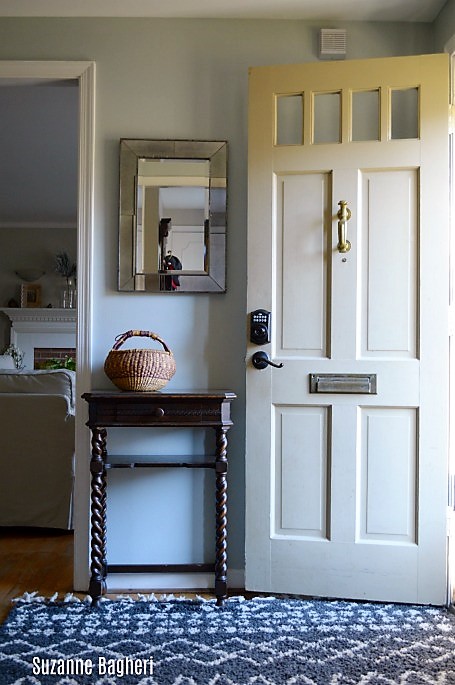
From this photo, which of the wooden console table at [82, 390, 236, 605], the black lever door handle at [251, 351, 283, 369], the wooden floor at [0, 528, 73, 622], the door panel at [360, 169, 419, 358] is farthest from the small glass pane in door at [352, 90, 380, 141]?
the wooden floor at [0, 528, 73, 622]

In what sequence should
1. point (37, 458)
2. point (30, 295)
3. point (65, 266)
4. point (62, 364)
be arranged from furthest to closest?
point (30, 295) < point (65, 266) < point (62, 364) < point (37, 458)

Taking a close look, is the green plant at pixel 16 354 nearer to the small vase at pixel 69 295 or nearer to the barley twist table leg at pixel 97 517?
the small vase at pixel 69 295

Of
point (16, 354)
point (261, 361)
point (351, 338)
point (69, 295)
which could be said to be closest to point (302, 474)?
point (261, 361)

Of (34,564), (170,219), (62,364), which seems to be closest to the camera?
(170,219)

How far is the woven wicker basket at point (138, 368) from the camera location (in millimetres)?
2887

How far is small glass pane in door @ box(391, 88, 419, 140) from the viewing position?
9.98 ft

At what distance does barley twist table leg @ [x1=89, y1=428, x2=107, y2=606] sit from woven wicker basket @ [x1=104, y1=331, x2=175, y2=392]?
0.76ft

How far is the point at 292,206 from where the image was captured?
9.95ft

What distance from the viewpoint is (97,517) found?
2.88m

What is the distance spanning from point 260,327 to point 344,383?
0.43 meters

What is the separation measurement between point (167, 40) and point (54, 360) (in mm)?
5947

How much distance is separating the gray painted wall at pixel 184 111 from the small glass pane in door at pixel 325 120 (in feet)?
0.93

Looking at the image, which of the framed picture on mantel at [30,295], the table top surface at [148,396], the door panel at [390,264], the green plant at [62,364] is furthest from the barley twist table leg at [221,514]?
the framed picture on mantel at [30,295]

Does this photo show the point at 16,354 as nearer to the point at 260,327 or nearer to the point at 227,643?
the point at 260,327
